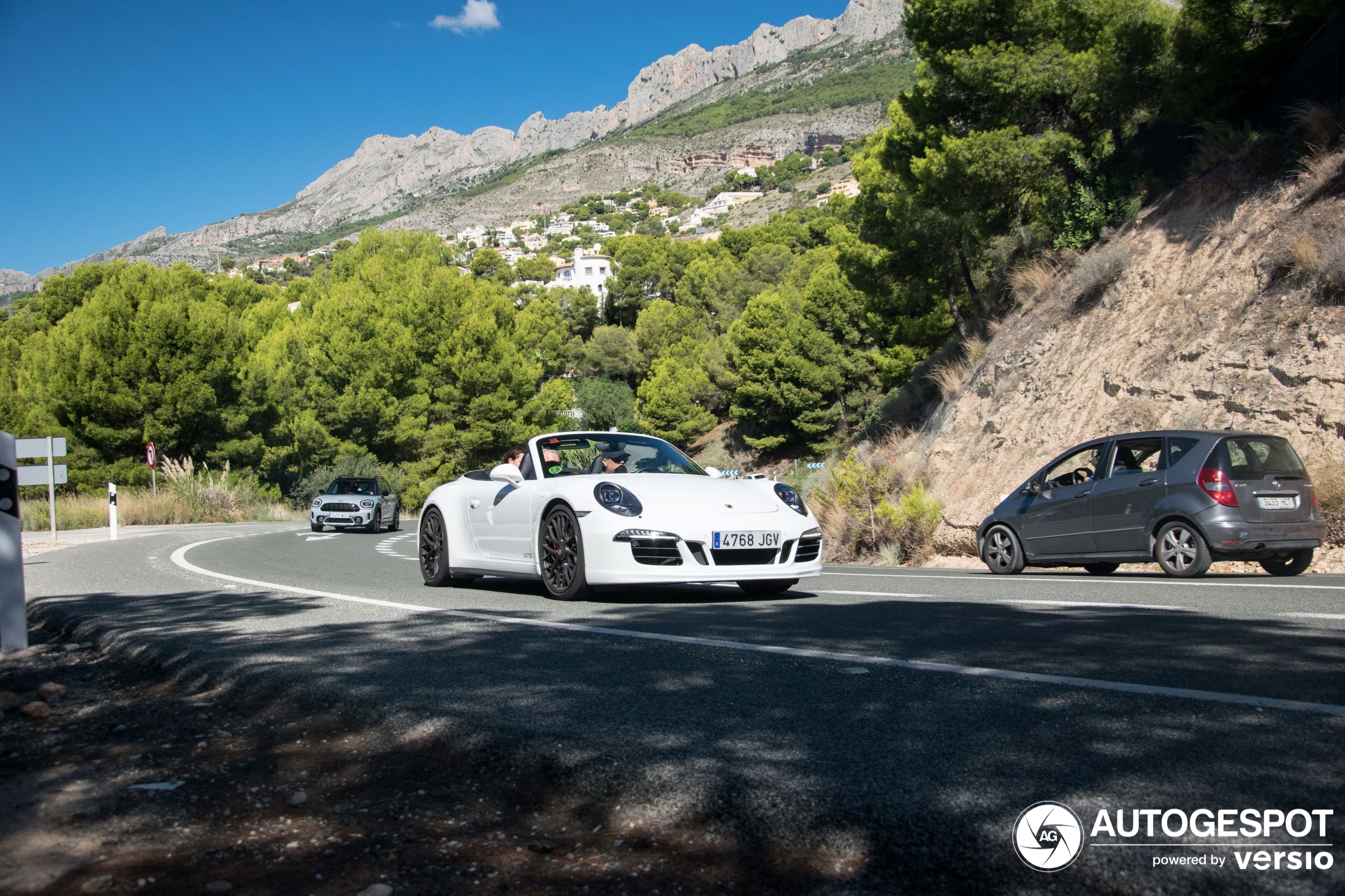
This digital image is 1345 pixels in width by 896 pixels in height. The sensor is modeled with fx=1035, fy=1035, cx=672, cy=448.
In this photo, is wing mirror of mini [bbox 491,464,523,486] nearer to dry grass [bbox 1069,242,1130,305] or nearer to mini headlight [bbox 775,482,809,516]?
mini headlight [bbox 775,482,809,516]

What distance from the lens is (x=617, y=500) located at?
7.66m

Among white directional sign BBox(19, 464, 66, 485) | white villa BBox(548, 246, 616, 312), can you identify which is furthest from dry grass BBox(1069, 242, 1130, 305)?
white villa BBox(548, 246, 616, 312)

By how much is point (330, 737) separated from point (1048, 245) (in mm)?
20492

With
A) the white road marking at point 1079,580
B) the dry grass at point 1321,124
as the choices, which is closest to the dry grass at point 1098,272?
the dry grass at point 1321,124

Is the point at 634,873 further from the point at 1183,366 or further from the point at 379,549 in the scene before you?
the point at 379,549

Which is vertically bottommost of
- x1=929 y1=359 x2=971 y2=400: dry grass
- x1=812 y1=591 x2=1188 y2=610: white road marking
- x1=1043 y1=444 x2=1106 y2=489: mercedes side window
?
x1=812 y1=591 x2=1188 y2=610: white road marking

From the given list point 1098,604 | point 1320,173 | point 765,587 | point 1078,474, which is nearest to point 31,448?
point 765,587

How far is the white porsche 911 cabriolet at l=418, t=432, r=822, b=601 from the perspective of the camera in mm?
7438

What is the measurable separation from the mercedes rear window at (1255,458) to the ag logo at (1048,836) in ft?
26.3

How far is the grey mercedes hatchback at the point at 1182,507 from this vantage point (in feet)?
30.7

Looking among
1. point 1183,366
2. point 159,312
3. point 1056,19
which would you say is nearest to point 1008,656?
point 1183,366

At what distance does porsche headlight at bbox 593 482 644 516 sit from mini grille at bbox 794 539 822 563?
1.26 m

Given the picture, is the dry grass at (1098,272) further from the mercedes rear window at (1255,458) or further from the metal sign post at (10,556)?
the metal sign post at (10,556)

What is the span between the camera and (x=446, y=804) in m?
3.04
